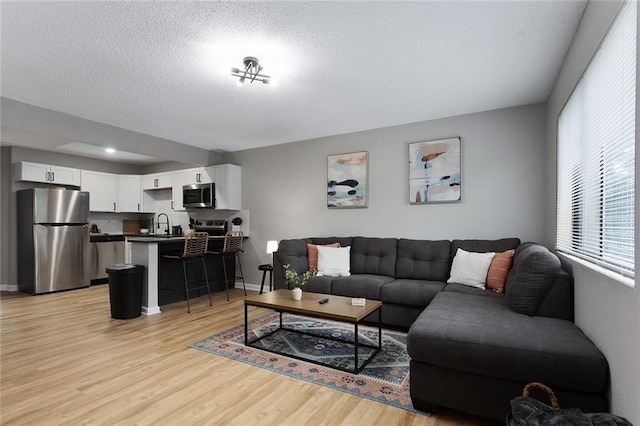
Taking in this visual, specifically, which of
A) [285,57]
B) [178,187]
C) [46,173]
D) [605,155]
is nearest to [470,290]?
[605,155]

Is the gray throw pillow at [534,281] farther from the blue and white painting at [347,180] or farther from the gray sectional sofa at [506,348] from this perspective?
the blue and white painting at [347,180]

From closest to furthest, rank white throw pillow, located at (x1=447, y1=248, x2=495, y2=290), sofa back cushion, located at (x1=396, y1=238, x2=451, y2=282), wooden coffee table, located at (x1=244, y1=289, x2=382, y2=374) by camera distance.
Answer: wooden coffee table, located at (x1=244, y1=289, x2=382, y2=374) → white throw pillow, located at (x1=447, y1=248, x2=495, y2=290) → sofa back cushion, located at (x1=396, y1=238, x2=451, y2=282)

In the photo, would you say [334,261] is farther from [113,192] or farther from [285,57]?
→ [113,192]

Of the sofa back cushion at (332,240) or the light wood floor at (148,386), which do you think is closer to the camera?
the light wood floor at (148,386)

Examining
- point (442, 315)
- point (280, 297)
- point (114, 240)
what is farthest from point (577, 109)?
point (114, 240)

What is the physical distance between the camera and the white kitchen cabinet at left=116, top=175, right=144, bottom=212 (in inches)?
269

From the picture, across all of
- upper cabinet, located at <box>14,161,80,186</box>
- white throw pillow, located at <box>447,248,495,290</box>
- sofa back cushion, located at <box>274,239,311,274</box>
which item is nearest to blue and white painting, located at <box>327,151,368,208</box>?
sofa back cushion, located at <box>274,239,311,274</box>

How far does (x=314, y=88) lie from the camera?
3170mm

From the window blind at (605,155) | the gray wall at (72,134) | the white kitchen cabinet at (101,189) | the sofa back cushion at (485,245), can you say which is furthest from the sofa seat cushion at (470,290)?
the white kitchen cabinet at (101,189)

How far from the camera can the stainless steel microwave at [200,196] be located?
5.66m

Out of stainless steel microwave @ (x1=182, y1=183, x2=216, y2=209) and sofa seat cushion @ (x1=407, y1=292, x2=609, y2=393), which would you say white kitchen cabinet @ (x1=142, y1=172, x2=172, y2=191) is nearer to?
stainless steel microwave @ (x1=182, y1=183, x2=216, y2=209)

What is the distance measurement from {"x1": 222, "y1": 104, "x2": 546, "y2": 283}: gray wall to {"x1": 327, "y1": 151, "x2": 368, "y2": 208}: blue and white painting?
0.10m

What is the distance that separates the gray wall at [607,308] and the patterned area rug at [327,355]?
1.09 m

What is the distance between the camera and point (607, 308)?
1560 mm
